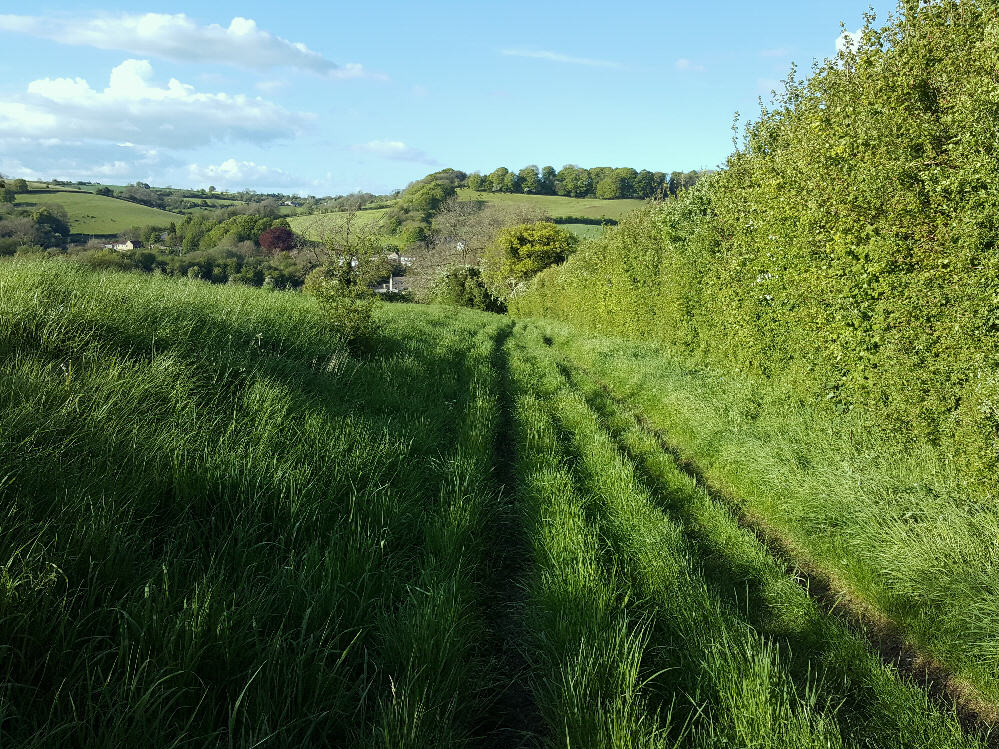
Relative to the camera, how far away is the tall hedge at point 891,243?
14.5 feet

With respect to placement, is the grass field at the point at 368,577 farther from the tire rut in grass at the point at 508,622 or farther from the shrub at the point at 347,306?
the shrub at the point at 347,306

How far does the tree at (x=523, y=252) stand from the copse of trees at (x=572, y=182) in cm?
4062

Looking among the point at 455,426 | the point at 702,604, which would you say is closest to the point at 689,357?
the point at 455,426

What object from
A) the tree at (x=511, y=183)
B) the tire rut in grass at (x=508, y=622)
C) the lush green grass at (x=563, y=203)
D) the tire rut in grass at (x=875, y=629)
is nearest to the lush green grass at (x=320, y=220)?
the lush green grass at (x=563, y=203)

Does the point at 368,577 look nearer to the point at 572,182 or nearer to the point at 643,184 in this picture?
the point at 643,184

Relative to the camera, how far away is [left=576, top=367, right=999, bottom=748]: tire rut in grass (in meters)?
2.74

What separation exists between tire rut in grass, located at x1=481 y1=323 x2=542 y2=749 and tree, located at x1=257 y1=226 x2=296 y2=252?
37594 millimetres

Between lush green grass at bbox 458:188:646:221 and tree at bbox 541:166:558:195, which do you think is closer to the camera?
lush green grass at bbox 458:188:646:221

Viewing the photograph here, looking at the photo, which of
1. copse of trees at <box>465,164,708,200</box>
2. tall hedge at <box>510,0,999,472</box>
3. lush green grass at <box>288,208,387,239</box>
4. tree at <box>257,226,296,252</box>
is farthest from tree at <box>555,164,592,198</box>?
tall hedge at <box>510,0,999,472</box>

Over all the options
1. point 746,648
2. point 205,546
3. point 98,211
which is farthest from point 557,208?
point 746,648

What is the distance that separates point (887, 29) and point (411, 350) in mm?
8558

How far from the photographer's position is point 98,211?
63844 millimetres

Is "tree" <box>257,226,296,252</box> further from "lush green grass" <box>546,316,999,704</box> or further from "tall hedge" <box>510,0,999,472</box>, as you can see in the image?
"lush green grass" <box>546,316,999,704</box>

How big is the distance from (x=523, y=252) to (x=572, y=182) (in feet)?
167
